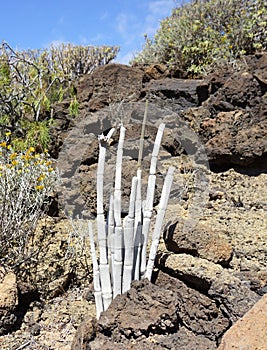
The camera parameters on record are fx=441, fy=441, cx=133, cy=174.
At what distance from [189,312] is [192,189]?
6.69ft

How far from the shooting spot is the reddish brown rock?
1.75m

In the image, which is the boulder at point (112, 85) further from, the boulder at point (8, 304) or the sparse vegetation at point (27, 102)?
the boulder at point (8, 304)

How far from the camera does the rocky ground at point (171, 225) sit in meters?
2.41

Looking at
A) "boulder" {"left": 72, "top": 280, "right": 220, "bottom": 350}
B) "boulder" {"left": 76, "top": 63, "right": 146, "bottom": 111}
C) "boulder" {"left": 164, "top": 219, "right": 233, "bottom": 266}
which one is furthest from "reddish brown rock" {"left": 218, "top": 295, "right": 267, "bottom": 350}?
"boulder" {"left": 76, "top": 63, "right": 146, "bottom": 111}

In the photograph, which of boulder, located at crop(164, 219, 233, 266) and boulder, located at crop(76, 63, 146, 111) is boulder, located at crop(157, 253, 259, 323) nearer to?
boulder, located at crop(164, 219, 233, 266)

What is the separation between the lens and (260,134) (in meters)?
4.27

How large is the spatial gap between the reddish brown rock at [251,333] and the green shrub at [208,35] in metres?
5.82

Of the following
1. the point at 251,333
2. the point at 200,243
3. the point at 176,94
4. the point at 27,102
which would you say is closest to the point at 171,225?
the point at 200,243

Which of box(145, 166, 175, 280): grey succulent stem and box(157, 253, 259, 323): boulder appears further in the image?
box(145, 166, 175, 280): grey succulent stem

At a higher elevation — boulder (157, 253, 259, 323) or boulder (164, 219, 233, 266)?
boulder (164, 219, 233, 266)

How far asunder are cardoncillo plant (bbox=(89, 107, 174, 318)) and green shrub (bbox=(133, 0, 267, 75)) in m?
5.03

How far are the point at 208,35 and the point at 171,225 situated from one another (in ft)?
20.2

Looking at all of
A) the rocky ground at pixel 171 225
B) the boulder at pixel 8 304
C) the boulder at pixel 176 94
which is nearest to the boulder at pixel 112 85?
the rocky ground at pixel 171 225

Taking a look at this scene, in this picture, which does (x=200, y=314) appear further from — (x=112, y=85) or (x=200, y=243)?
(x=112, y=85)
